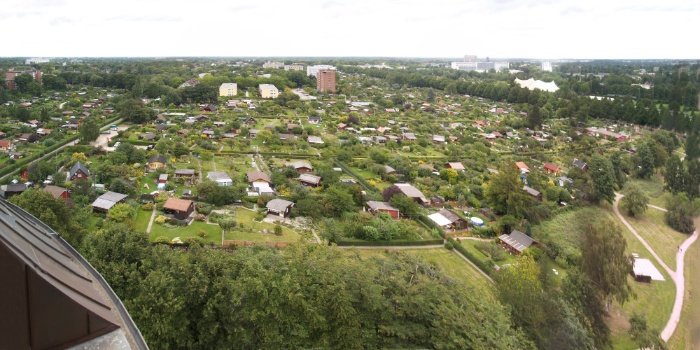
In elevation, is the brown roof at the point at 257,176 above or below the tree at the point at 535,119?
below

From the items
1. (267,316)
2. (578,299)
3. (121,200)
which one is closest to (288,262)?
(267,316)

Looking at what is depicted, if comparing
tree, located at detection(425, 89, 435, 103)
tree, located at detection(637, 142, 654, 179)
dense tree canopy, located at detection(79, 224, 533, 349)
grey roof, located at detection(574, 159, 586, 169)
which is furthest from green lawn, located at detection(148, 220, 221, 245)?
tree, located at detection(425, 89, 435, 103)

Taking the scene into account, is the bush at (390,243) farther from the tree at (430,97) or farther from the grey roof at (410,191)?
the tree at (430,97)

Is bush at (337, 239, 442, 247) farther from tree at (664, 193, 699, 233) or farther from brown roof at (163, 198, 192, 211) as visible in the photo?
tree at (664, 193, 699, 233)

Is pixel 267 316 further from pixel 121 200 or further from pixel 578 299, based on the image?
pixel 121 200

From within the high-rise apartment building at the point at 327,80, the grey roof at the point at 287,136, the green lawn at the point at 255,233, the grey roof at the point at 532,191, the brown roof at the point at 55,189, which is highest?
the high-rise apartment building at the point at 327,80

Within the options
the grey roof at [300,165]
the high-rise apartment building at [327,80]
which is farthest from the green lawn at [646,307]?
the high-rise apartment building at [327,80]

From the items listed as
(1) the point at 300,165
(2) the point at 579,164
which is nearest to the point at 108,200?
(1) the point at 300,165
